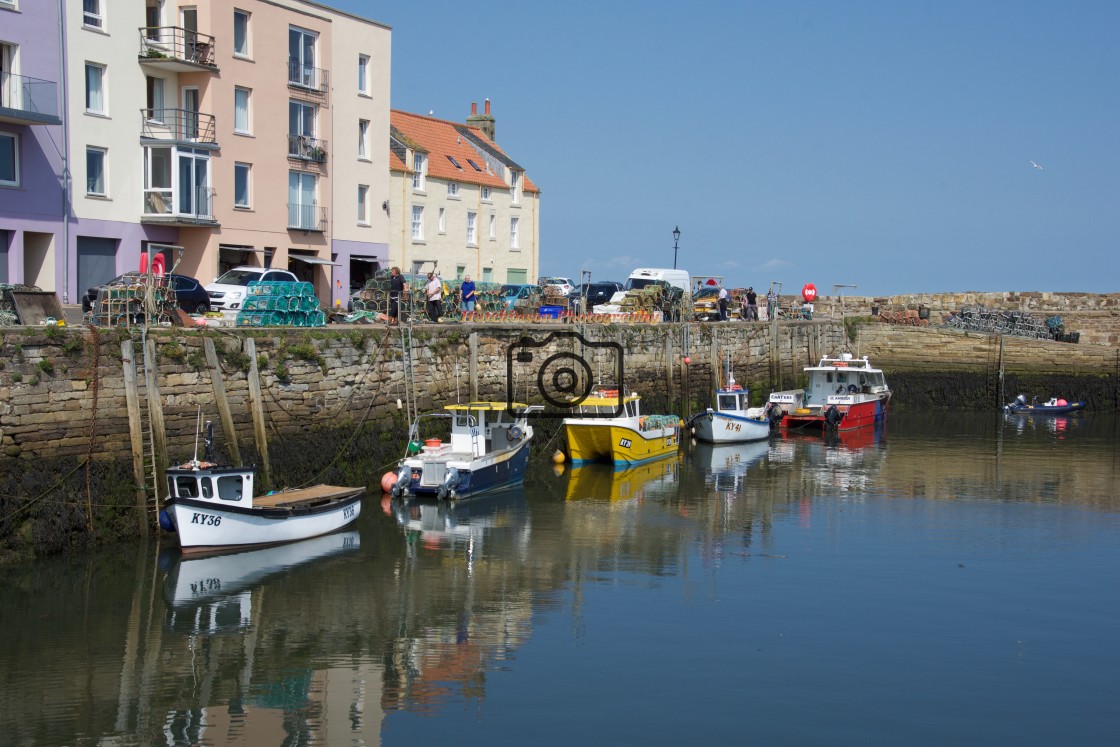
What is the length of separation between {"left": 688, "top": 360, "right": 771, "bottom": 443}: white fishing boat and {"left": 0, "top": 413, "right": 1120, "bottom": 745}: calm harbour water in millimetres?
8997

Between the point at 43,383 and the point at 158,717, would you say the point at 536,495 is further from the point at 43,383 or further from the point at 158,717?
the point at 158,717

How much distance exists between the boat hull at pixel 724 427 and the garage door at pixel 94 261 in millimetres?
16690

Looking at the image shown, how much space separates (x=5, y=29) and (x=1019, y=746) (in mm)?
27335

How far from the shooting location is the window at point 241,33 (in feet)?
117

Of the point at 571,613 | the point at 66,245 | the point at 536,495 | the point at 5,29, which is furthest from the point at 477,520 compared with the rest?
the point at 5,29

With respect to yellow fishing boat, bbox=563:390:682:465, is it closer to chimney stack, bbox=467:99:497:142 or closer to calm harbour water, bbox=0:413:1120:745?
calm harbour water, bbox=0:413:1120:745

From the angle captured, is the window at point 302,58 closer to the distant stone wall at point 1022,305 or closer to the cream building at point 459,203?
the cream building at point 459,203

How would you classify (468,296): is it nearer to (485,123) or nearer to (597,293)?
(597,293)

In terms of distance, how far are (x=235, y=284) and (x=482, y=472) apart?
9754mm

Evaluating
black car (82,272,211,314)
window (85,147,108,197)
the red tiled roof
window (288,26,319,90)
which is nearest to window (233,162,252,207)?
window (288,26,319,90)

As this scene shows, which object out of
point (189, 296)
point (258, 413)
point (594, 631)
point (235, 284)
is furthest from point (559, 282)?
point (594, 631)

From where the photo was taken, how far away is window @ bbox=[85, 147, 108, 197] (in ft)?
104

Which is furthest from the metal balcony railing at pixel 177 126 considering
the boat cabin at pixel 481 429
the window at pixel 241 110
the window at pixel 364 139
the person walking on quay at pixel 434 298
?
the boat cabin at pixel 481 429

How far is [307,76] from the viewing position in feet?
127
